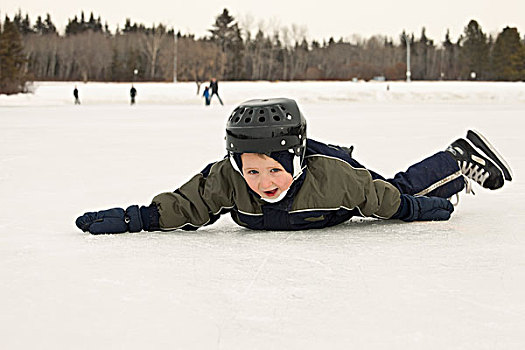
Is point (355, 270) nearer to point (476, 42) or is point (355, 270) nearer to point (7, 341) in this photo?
point (7, 341)

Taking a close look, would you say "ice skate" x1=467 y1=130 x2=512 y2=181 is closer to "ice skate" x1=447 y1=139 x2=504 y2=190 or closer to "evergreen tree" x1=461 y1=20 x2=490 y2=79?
"ice skate" x1=447 y1=139 x2=504 y2=190

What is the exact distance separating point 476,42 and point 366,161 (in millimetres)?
82852

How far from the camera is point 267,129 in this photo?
2725mm

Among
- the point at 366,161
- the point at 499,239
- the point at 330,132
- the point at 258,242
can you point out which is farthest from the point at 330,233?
the point at 330,132

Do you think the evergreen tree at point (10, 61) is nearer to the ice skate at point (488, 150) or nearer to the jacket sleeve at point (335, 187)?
the ice skate at point (488, 150)

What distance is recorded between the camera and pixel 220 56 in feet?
267

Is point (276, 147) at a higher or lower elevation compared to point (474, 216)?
higher

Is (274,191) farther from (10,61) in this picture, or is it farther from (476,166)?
(10,61)

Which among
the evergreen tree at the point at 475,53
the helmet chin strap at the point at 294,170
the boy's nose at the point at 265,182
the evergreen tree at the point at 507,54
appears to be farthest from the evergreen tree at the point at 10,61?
the evergreen tree at the point at 475,53

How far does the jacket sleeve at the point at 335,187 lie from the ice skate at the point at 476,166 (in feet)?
2.79

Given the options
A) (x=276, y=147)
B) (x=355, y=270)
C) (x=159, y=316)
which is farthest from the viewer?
(x=276, y=147)

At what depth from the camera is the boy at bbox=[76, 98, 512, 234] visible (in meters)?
2.77

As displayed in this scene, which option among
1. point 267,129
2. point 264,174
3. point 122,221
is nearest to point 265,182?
point 264,174

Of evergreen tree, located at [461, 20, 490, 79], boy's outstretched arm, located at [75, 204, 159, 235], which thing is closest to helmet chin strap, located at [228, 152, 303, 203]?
boy's outstretched arm, located at [75, 204, 159, 235]
